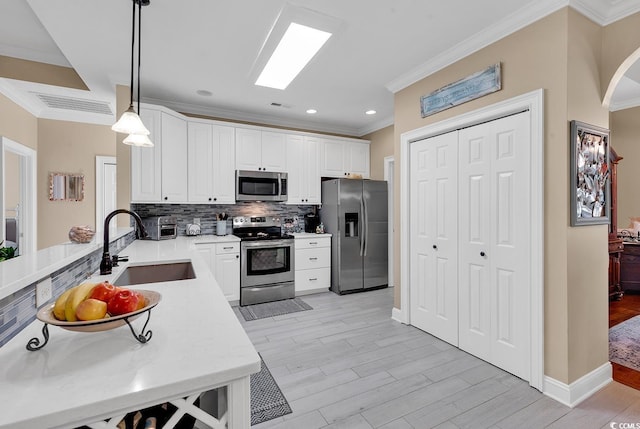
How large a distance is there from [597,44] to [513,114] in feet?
2.27

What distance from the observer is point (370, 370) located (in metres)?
2.40

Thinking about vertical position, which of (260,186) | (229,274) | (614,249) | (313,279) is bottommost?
(313,279)

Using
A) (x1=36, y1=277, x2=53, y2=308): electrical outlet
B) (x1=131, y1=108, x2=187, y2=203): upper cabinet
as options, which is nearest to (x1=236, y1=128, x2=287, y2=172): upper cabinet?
(x1=131, y1=108, x2=187, y2=203): upper cabinet

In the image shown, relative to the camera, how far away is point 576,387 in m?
2.01

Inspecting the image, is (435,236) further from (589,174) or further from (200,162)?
(200,162)

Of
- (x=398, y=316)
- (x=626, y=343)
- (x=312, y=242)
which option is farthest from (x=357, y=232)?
(x=626, y=343)

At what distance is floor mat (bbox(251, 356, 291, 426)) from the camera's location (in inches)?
74.9

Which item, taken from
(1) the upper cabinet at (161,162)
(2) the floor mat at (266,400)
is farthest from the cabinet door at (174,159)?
(2) the floor mat at (266,400)

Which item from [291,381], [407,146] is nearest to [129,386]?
[291,381]

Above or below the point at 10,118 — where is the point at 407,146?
below

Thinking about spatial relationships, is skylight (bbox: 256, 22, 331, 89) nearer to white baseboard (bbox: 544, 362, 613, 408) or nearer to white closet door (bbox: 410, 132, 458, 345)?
white closet door (bbox: 410, 132, 458, 345)

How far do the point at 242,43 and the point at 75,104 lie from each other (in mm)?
3090

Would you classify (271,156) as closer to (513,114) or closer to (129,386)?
(513,114)

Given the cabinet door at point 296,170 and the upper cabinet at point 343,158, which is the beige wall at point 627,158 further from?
the cabinet door at point 296,170
